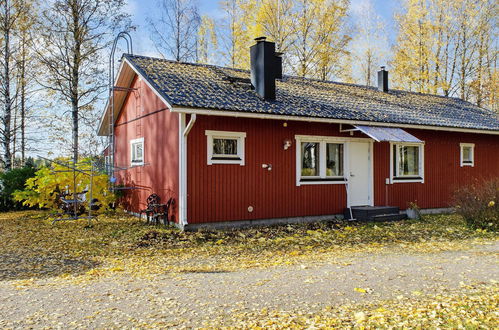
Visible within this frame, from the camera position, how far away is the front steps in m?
13.3

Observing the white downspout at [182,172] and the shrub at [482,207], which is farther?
the shrub at [482,207]

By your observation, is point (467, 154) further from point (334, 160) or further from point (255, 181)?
point (255, 181)

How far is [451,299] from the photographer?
5379mm

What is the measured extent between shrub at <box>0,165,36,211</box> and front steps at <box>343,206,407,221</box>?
472 inches

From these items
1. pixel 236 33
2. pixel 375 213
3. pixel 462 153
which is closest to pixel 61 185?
pixel 375 213

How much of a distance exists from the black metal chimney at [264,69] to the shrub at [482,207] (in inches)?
243

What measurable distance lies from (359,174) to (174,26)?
17.7 m

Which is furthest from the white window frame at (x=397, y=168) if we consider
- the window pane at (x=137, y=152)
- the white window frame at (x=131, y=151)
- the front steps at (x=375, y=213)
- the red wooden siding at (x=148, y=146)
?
the window pane at (x=137, y=152)

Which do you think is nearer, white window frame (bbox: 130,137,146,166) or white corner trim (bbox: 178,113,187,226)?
white corner trim (bbox: 178,113,187,226)

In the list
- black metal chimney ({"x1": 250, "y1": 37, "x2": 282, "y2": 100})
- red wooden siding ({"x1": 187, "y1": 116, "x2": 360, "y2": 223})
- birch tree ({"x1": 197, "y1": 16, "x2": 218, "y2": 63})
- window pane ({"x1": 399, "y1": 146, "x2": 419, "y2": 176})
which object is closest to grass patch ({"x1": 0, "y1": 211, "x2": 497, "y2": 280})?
red wooden siding ({"x1": 187, "y1": 116, "x2": 360, "y2": 223})

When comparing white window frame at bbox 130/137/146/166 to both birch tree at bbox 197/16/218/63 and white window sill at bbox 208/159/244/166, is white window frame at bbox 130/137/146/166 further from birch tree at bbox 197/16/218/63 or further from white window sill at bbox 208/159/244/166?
birch tree at bbox 197/16/218/63

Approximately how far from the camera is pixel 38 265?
787 centimetres

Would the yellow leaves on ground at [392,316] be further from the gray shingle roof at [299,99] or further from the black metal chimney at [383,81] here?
the black metal chimney at [383,81]

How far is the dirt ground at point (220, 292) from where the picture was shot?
16.0ft
